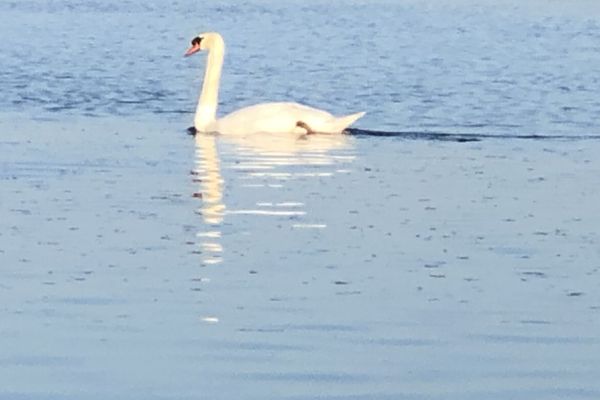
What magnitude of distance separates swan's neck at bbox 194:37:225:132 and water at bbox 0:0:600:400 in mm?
360

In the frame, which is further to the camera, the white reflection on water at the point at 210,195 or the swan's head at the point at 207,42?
the swan's head at the point at 207,42

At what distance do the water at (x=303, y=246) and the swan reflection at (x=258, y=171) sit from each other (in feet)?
0.13

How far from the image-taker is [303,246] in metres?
11.9

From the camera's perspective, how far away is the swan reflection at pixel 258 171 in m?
13.0

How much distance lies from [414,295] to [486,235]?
7.22 feet

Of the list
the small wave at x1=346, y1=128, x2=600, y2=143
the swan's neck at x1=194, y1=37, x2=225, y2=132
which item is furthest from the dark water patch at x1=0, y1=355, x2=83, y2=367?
the swan's neck at x1=194, y1=37, x2=225, y2=132

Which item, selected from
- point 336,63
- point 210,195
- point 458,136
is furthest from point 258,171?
point 336,63

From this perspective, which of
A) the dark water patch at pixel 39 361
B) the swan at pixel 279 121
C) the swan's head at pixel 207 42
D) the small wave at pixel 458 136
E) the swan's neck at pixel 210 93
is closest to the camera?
the dark water patch at pixel 39 361

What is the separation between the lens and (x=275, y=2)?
61.5 metres

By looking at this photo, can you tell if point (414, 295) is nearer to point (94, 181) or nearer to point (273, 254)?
point (273, 254)

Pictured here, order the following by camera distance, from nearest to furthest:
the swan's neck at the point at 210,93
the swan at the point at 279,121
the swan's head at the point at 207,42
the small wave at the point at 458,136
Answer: the small wave at the point at 458,136
the swan at the point at 279,121
the swan's neck at the point at 210,93
the swan's head at the point at 207,42

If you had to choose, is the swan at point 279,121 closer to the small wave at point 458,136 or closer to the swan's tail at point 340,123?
the swan's tail at point 340,123

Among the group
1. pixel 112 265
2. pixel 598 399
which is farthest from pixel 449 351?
pixel 112 265

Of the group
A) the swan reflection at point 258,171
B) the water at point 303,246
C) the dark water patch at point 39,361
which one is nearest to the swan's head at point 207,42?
the water at point 303,246
